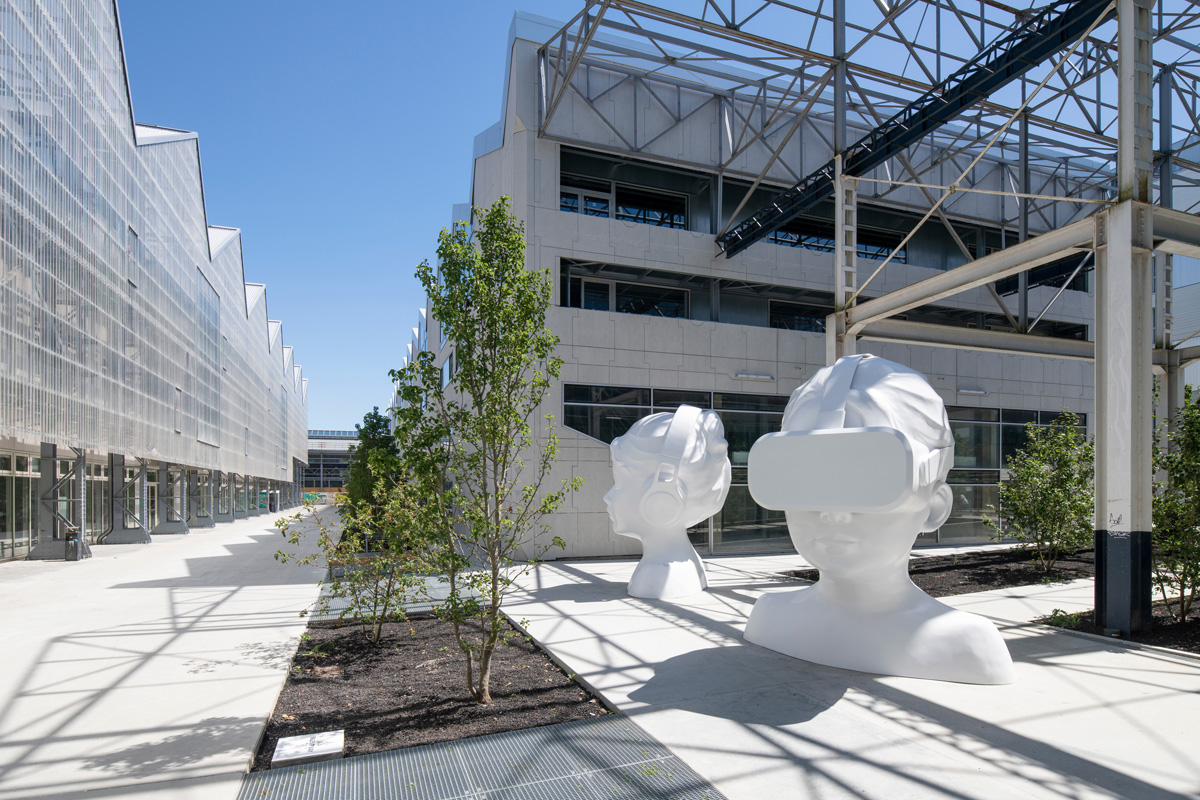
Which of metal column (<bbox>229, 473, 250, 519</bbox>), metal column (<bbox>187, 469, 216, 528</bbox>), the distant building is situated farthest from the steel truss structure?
the distant building

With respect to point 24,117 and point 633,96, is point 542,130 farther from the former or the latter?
point 24,117

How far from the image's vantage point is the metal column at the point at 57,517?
17.0 m

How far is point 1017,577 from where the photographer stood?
1188 centimetres

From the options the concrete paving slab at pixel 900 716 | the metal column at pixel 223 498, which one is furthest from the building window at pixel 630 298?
the metal column at pixel 223 498

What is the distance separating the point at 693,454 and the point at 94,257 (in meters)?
19.1

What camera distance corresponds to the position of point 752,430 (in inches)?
670

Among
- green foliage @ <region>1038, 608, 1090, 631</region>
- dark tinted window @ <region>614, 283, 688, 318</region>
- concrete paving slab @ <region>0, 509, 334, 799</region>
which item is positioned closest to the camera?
concrete paving slab @ <region>0, 509, 334, 799</region>

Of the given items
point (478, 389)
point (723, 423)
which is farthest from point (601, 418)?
point (478, 389)

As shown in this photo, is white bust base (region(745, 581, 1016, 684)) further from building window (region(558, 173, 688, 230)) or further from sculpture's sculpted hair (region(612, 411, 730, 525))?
building window (region(558, 173, 688, 230))

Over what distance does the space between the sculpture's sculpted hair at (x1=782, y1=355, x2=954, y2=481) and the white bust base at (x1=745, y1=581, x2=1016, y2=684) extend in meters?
1.29

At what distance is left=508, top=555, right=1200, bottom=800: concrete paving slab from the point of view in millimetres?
Answer: 3945

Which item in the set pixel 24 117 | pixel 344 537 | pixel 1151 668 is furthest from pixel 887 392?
pixel 24 117

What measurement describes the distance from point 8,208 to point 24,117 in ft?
8.05

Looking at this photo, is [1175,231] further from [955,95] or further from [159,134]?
[159,134]
